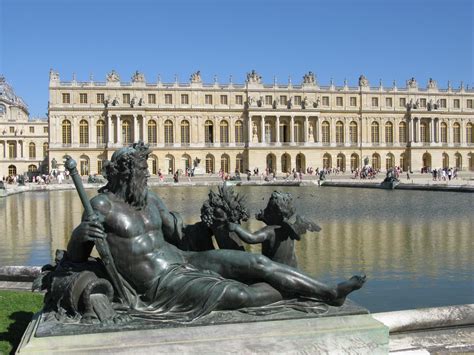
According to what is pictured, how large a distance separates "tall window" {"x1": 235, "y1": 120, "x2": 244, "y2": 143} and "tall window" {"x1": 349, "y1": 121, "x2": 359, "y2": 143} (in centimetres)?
1320

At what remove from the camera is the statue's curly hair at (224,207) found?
14.2 ft

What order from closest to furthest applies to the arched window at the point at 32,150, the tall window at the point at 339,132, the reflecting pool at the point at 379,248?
the reflecting pool at the point at 379,248 → the tall window at the point at 339,132 → the arched window at the point at 32,150

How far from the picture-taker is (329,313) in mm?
3941

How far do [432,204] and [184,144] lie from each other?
144ft

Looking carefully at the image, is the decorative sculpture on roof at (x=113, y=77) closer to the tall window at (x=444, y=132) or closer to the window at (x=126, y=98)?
the window at (x=126, y=98)

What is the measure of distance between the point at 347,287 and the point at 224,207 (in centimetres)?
111

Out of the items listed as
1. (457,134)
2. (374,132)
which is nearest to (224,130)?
(374,132)

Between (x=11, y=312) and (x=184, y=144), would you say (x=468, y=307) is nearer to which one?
(x=11, y=312)

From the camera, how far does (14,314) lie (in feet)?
18.7

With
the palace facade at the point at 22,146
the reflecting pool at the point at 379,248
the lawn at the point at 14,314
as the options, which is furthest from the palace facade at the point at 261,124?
the lawn at the point at 14,314

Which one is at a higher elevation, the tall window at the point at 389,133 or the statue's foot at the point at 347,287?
the tall window at the point at 389,133

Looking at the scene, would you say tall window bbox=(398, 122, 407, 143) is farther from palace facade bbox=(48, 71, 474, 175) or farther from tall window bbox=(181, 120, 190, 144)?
tall window bbox=(181, 120, 190, 144)

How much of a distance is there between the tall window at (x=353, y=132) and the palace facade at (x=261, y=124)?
0.12 m

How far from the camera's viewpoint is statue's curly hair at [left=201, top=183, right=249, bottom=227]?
14.2 feet
